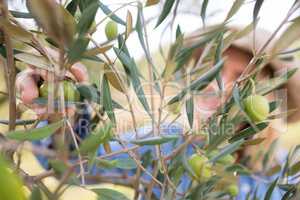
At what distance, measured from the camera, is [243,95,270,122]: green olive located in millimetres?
475

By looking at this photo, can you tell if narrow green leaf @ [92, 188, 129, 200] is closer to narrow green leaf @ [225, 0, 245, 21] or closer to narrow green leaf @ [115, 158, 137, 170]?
narrow green leaf @ [115, 158, 137, 170]

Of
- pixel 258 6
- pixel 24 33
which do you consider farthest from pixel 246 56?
pixel 24 33

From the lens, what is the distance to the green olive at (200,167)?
49 cm

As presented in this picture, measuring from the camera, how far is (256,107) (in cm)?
47

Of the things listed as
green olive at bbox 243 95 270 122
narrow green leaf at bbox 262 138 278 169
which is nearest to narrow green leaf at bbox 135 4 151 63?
green olive at bbox 243 95 270 122

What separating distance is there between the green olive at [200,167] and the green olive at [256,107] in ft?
0.22

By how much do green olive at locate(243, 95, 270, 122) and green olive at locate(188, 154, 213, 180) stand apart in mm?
68

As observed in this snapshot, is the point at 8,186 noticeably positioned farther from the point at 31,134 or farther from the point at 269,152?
the point at 269,152

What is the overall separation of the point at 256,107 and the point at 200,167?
0.09 metres

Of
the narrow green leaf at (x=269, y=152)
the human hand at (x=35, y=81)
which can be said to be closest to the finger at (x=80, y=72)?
the human hand at (x=35, y=81)

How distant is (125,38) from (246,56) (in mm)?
1509

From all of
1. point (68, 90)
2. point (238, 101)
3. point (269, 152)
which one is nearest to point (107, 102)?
point (68, 90)

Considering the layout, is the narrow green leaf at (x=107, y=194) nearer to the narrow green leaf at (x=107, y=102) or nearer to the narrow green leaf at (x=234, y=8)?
the narrow green leaf at (x=107, y=102)

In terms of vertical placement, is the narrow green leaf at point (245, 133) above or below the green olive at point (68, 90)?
below
